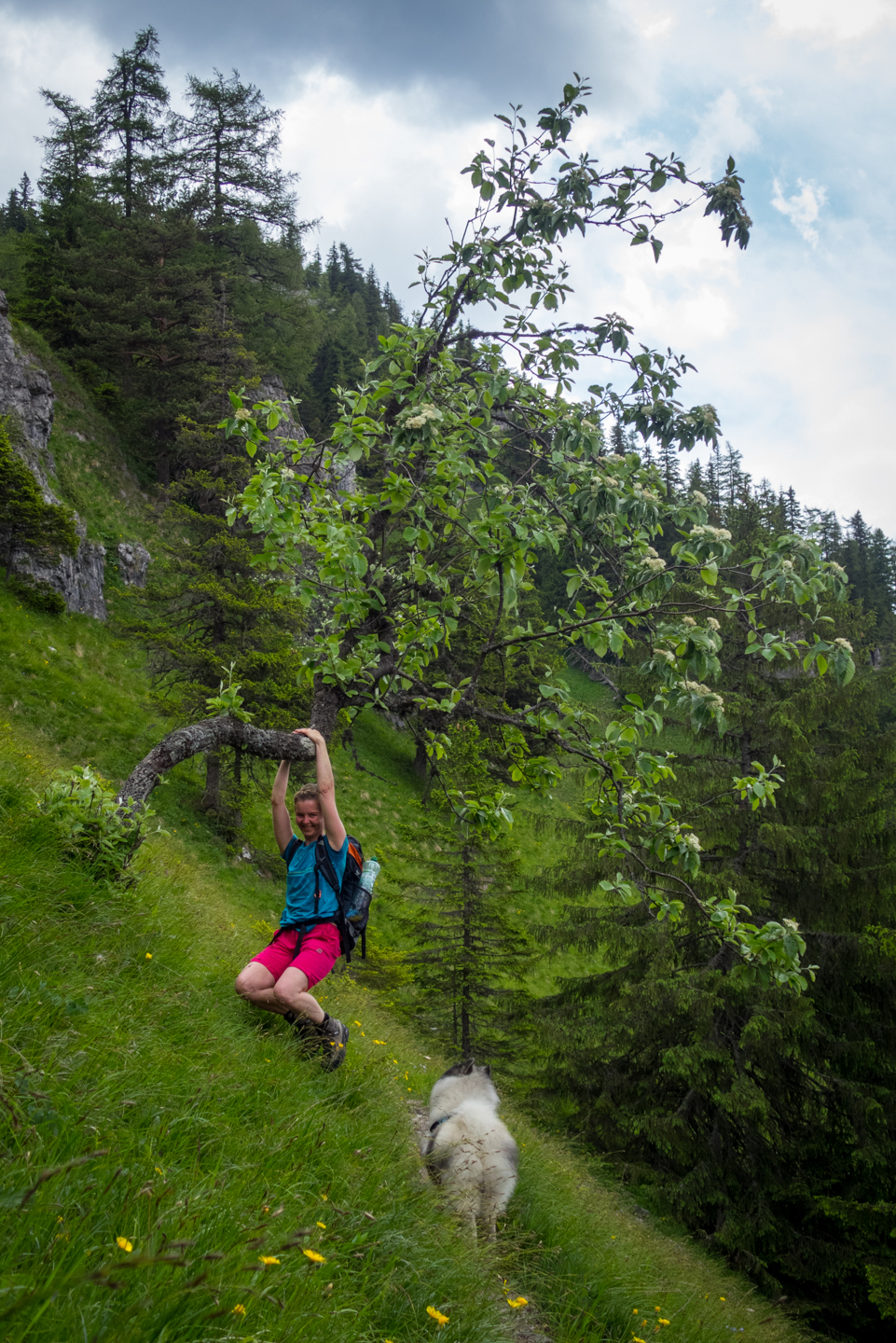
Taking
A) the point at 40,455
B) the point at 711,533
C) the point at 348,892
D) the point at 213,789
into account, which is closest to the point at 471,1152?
the point at 348,892

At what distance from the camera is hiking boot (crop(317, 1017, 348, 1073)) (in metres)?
4.51

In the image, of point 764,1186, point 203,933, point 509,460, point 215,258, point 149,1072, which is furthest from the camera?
point 215,258

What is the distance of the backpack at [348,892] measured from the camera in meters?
5.01

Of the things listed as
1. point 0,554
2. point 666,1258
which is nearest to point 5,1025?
point 666,1258

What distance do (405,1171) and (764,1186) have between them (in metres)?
8.91

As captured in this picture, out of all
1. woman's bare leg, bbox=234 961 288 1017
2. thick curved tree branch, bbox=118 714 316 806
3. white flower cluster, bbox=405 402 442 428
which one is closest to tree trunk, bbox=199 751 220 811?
thick curved tree branch, bbox=118 714 316 806

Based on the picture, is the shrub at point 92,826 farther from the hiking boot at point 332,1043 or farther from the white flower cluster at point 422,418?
the white flower cluster at point 422,418

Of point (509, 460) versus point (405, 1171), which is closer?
point (405, 1171)

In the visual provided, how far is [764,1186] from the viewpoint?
984 centimetres

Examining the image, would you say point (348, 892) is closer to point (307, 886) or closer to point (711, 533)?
point (307, 886)

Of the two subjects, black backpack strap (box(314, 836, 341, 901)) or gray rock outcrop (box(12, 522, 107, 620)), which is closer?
black backpack strap (box(314, 836, 341, 901))

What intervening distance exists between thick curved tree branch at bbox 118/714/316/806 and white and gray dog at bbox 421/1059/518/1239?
2765mm

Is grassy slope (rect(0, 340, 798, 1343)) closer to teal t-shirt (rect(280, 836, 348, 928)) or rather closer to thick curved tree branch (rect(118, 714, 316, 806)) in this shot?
teal t-shirt (rect(280, 836, 348, 928))

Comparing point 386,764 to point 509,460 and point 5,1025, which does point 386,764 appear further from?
point 5,1025
